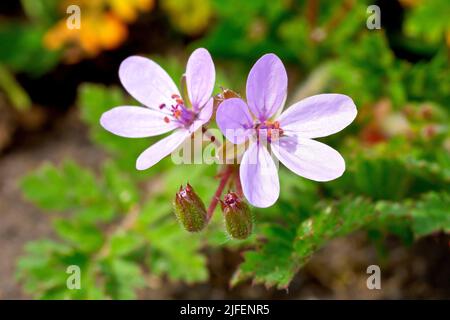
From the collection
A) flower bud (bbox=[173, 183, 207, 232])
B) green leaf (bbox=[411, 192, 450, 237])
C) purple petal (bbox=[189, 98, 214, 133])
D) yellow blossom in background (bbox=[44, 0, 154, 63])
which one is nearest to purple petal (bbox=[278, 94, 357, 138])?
purple petal (bbox=[189, 98, 214, 133])

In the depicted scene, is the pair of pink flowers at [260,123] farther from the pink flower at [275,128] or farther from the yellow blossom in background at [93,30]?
the yellow blossom in background at [93,30]

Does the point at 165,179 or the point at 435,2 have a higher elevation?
the point at 435,2

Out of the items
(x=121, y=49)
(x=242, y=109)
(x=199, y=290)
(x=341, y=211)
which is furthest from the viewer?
(x=121, y=49)

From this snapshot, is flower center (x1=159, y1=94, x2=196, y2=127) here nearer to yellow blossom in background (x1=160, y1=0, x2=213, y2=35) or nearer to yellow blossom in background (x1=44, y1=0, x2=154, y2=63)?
yellow blossom in background (x1=44, y1=0, x2=154, y2=63)

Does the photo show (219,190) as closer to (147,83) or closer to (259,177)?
(259,177)

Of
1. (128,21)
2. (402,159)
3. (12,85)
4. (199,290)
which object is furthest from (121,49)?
(402,159)

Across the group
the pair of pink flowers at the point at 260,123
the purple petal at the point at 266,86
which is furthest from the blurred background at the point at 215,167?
the purple petal at the point at 266,86
